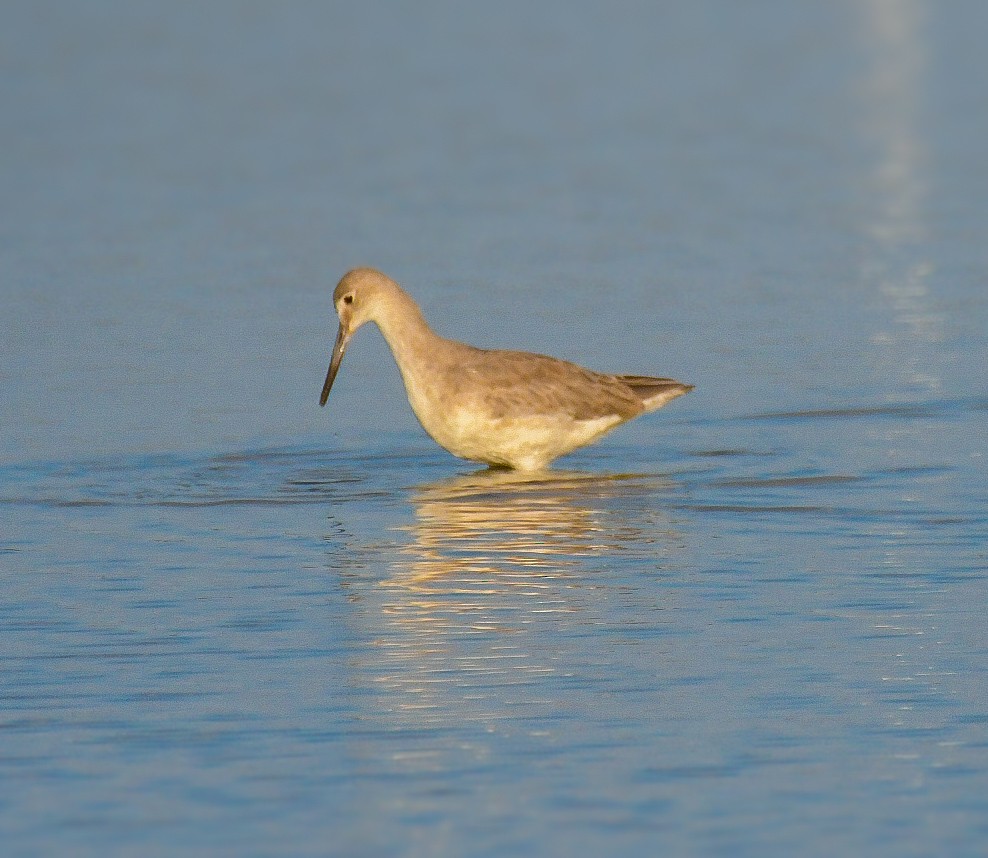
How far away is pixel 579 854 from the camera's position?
6.21 metres

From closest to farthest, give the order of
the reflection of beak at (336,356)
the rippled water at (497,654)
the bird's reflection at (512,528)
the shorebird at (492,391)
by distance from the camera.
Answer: the rippled water at (497,654) → the bird's reflection at (512,528) → the shorebird at (492,391) → the reflection of beak at (336,356)

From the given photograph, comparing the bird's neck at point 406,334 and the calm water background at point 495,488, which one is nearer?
the calm water background at point 495,488

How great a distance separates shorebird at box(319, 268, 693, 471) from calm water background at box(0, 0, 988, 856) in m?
0.28

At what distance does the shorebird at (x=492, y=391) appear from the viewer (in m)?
12.2

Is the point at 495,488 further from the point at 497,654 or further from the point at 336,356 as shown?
the point at 497,654

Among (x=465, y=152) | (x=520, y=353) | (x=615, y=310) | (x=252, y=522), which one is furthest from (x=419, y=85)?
(x=252, y=522)

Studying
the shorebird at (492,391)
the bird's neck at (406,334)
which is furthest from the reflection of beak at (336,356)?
the bird's neck at (406,334)

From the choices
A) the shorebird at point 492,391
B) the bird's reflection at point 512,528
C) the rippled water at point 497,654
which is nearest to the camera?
the rippled water at point 497,654

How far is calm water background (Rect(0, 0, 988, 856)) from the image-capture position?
6.80 metres

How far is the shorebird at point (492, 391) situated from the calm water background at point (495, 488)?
28 centimetres

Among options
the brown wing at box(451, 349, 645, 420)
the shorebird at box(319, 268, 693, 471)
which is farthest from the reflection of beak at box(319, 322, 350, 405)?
the brown wing at box(451, 349, 645, 420)

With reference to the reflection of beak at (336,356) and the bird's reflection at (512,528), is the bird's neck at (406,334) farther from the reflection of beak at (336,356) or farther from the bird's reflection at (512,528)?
the bird's reflection at (512,528)

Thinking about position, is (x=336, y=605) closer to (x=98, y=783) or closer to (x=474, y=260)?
(x=98, y=783)

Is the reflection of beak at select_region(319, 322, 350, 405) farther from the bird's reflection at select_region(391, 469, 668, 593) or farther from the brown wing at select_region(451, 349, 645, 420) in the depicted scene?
the bird's reflection at select_region(391, 469, 668, 593)
